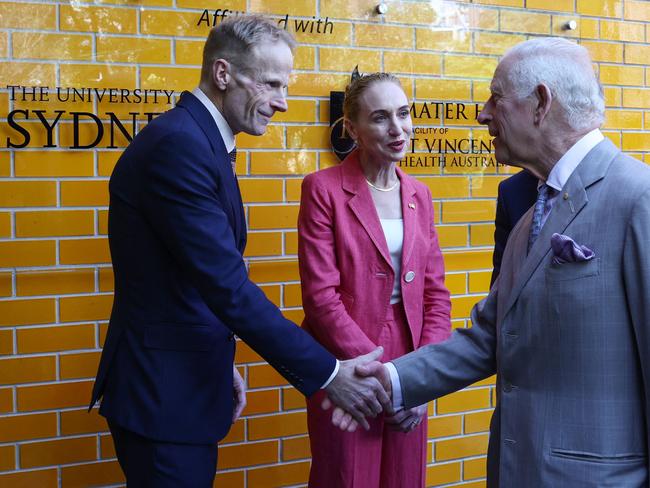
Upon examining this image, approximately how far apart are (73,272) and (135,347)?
98 cm

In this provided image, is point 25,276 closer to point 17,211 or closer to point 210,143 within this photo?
point 17,211

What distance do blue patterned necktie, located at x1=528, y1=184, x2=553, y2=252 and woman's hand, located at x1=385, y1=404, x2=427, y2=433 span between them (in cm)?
98

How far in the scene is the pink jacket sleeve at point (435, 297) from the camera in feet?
11.0

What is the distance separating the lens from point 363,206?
326cm

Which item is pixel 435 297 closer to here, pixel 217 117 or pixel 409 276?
pixel 409 276

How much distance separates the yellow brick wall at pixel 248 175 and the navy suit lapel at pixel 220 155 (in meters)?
0.85

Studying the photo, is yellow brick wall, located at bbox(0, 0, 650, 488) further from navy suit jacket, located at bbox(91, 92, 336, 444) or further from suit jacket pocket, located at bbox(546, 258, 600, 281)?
suit jacket pocket, located at bbox(546, 258, 600, 281)

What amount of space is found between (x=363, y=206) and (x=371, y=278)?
10.9 inches

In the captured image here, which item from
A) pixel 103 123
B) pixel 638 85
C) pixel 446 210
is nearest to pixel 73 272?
pixel 103 123

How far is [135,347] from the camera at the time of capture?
8.23 feet

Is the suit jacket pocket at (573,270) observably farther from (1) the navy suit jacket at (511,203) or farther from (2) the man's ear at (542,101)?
(1) the navy suit jacket at (511,203)

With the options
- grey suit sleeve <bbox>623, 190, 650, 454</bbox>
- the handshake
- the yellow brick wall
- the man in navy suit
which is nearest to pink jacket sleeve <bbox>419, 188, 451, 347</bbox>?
the handshake

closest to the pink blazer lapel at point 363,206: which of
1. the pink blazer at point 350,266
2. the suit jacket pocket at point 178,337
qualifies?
the pink blazer at point 350,266

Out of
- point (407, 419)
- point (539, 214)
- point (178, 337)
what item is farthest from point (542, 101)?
point (407, 419)
